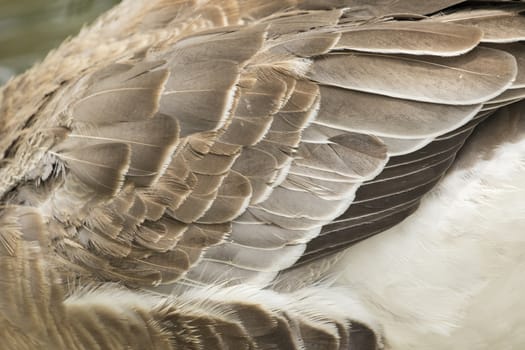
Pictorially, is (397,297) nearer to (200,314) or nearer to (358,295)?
(358,295)

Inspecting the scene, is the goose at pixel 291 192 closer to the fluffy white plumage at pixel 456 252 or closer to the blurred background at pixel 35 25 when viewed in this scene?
the fluffy white plumage at pixel 456 252

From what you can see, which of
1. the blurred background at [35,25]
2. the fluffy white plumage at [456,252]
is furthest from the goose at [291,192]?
the blurred background at [35,25]

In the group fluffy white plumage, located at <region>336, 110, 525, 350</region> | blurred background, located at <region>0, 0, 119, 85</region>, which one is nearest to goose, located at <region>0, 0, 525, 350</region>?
fluffy white plumage, located at <region>336, 110, 525, 350</region>


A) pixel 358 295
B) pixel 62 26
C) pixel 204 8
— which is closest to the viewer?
pixel 358 295

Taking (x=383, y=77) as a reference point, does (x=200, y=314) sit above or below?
below

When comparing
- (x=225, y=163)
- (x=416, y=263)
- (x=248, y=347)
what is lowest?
(x=248, y=347)

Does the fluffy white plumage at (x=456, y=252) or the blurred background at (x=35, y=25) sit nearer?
the fluffy white plumage at (x=456, y=252)

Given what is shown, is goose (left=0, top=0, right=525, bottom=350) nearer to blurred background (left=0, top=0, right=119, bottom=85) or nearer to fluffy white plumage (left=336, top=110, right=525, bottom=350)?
fluffy white plumage (left=336, top=110, right=525, bottom=350)

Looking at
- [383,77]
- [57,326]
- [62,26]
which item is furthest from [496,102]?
[62,26]
